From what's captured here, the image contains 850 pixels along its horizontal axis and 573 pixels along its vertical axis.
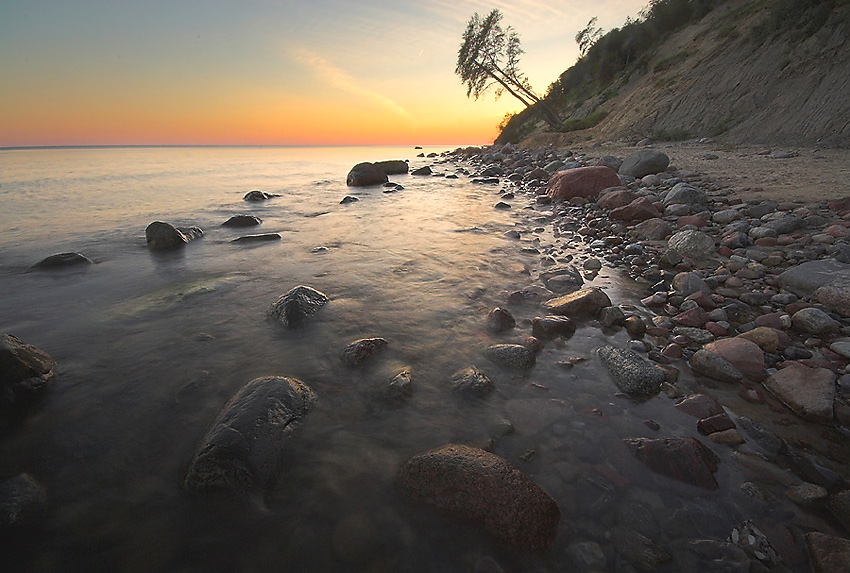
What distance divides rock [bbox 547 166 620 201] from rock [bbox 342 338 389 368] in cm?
849

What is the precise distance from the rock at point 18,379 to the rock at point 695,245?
699 cm

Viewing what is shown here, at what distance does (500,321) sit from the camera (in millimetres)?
3684

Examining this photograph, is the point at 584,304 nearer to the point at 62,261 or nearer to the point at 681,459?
the point at 681,459

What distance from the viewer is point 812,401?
2.39 meters

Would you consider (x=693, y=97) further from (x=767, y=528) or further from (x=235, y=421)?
(x=235, y=421)

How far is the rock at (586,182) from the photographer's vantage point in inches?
381

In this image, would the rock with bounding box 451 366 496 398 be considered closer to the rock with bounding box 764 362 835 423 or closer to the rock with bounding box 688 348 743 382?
the rock with bounding box 688 348 743 382

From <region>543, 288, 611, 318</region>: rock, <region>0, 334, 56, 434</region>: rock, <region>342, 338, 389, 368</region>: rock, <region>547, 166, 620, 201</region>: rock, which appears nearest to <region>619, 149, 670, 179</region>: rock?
<region>547, 166, 620, 201</region>: rock

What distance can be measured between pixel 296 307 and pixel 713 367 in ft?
12.4

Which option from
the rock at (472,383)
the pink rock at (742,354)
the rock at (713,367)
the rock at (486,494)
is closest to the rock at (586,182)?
the pink rock at (742,354)

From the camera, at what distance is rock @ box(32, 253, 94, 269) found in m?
5.69

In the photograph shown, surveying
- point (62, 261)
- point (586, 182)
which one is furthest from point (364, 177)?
point (62, 261)

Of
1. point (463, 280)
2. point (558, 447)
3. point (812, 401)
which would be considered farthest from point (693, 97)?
point (558, 447)

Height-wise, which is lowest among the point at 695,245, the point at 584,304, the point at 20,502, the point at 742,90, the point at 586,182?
the point at 20,502
